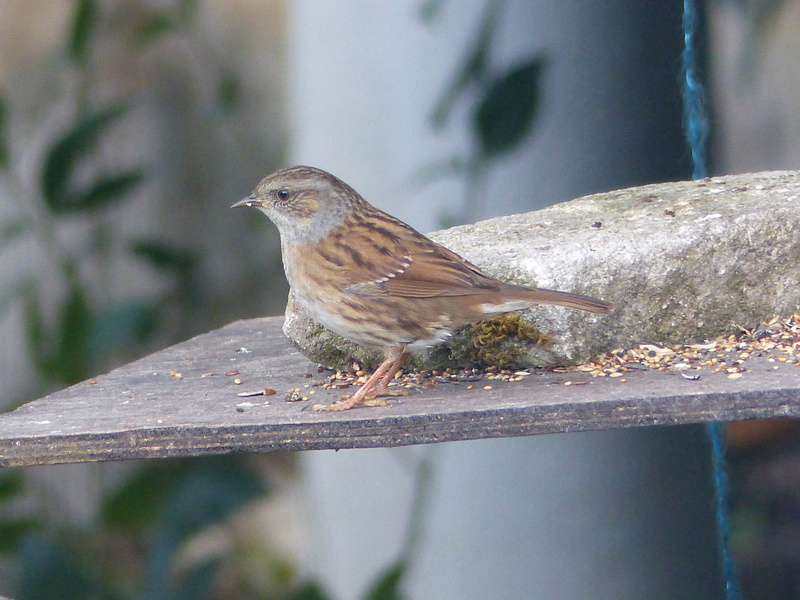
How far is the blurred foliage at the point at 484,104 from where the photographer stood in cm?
349

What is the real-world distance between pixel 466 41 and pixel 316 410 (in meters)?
1.92

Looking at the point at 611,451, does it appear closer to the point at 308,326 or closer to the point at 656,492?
A: the point at 656,492

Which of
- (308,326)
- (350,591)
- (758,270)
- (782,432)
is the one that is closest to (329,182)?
(308,326)

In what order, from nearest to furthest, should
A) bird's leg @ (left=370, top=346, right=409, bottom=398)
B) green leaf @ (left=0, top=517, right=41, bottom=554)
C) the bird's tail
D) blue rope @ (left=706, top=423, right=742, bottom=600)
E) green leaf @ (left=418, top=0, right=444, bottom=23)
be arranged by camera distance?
the bird's tail < bird's leg @ (left=370, top=346, right=409, bottom=398) < blue rope @ (left=706, top=423, right=742, bottom=600) < green leaf @ (left=418, top=0, right=444, bottom=23) < green leaf @ (left=0, top=517, right=41, bottom=554)

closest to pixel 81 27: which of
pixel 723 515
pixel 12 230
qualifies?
pixel 12 230

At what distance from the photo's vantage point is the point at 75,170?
4.62 m

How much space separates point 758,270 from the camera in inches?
95.3

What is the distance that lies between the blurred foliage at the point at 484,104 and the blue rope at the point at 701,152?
2.04ft

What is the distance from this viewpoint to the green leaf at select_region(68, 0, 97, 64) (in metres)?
4.48

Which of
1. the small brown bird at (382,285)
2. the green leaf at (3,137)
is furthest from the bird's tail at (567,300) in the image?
the green leaf at (3,137)

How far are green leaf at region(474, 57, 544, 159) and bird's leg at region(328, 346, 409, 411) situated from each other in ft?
3.79

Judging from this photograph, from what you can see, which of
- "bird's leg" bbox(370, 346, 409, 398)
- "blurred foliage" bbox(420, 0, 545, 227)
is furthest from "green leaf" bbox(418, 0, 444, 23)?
"bird's leg" bbox(370, 346, 409, 398)

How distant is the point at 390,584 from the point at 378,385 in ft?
4.41

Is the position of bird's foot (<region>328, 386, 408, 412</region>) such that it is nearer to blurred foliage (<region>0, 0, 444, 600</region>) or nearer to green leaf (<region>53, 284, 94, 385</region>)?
blurred foliage (<region>0, 0, 444, 600</region>)
